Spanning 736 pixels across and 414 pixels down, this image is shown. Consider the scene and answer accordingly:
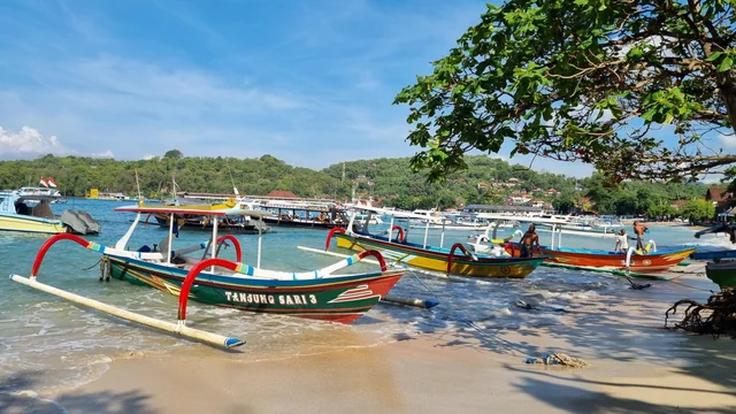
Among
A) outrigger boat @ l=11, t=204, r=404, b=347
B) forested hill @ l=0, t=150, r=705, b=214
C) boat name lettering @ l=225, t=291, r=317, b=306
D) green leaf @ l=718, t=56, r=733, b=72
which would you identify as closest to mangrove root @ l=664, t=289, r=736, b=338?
outrigger boat @ l=11, t=204, r=404, b=347

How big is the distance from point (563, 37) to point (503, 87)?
0.79 metres

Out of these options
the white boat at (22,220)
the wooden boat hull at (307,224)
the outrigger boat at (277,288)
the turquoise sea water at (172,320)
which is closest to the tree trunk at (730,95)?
the outrigger boat at (277,288)

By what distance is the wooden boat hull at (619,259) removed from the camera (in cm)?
2088

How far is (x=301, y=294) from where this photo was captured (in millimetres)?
9945

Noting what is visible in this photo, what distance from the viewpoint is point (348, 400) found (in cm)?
625

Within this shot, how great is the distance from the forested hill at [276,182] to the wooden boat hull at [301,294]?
87975 mm

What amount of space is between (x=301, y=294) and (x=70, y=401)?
4428mm

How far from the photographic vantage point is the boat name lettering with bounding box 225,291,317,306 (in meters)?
9.99

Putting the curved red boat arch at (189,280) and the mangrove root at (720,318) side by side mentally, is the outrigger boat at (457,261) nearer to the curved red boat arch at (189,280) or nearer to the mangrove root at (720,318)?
the mangrove root at (720,318)

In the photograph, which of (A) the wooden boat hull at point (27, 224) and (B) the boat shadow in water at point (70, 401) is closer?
(B) the boat shadow in water at point (70, 401)

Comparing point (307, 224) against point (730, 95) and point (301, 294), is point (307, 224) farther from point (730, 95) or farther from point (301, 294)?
point (730, 95)

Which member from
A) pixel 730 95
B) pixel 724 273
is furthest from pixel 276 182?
pixel 730 95

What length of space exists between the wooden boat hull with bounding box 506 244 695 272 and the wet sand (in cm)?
1212

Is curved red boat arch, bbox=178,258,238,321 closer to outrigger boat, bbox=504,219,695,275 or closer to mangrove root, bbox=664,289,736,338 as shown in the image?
mangrove root, bbox=664,289,736,338
